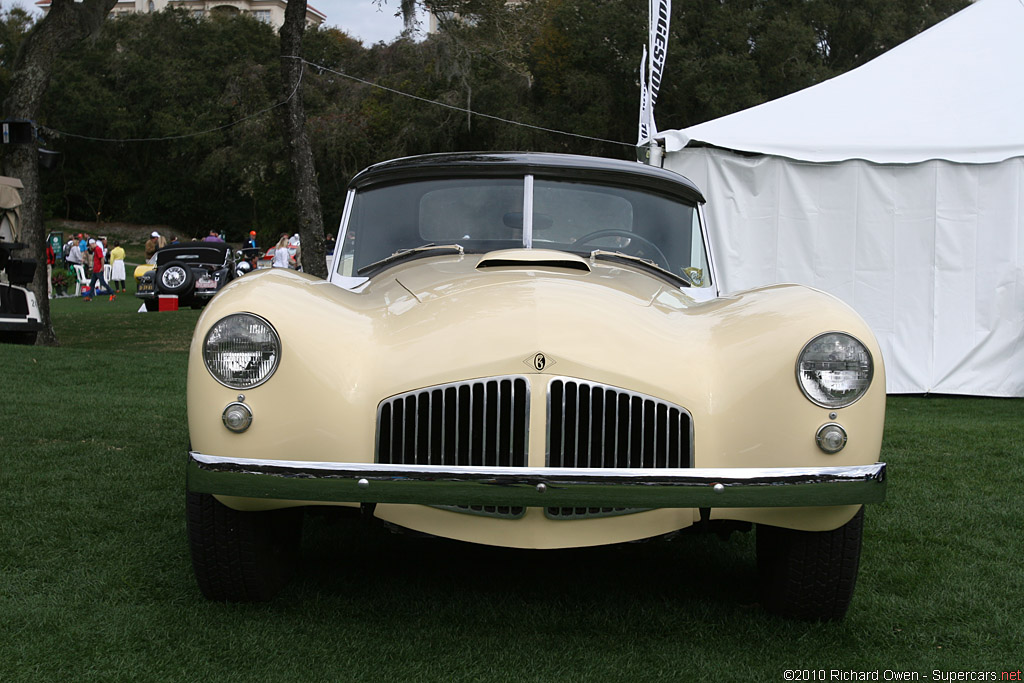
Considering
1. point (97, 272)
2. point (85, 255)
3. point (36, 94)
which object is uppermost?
point (36, 94)

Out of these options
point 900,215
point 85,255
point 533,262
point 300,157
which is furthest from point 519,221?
point 85,255

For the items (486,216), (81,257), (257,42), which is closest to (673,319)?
(486,216)

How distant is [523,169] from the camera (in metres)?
4.45

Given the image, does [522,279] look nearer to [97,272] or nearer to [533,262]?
[533,262]

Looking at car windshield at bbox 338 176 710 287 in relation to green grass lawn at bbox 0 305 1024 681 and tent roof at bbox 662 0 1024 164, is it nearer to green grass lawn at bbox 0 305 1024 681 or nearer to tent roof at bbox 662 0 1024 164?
green grass lawn at bbox 0 305 1024 681

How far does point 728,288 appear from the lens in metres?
9.77

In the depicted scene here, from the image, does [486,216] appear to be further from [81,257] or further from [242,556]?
[81,257]

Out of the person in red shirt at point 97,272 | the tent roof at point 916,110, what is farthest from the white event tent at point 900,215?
the person in red shirt at point 97,272

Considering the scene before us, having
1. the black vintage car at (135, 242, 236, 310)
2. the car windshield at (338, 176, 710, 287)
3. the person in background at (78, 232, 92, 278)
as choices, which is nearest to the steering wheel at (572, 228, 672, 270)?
the car windshield at (338, 176, 710, 287)

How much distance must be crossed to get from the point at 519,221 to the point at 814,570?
6.53 ft

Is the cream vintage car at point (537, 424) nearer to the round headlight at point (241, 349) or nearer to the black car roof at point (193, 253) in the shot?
the round headlight at point (241, 349)

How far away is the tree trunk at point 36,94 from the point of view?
13102 mm

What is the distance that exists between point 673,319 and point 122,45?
55154 millimetres

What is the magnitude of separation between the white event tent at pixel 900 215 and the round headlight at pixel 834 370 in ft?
22.3
